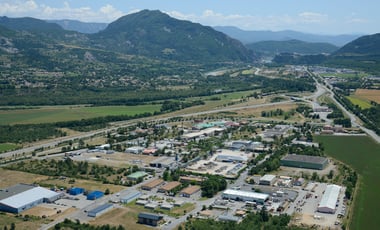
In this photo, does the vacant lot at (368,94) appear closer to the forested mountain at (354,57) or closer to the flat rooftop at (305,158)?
the flat rooftop at (305,158)

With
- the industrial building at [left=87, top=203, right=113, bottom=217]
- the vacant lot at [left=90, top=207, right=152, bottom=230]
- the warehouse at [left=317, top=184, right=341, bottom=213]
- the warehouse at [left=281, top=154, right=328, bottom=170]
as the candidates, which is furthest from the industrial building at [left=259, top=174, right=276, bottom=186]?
the industrial building at [left=87, top=203, right=113, bottom=217]

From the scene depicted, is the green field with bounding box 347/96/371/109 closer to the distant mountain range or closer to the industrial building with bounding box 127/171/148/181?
the industrial building with bounding box 127/171/148/181

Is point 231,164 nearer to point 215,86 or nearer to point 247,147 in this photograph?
point 247,147

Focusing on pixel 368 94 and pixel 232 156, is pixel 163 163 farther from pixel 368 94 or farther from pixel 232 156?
pixel 368 94

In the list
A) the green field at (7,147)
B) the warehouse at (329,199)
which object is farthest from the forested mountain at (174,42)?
the warehouse at (329,199)

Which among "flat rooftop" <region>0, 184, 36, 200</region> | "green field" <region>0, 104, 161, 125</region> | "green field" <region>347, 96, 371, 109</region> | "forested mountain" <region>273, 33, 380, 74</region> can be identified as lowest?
"flat rooftop" <region>0, 184, 36, 200</region>

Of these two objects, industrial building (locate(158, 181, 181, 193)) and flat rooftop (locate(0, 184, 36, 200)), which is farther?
industrial building (locate(158, 181, 181, 193))

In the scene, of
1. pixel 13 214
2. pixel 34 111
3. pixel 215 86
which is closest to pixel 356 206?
pixel 13 214

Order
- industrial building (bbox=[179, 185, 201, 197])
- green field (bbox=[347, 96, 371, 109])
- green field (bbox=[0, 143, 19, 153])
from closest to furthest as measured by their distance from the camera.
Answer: industrial building (bbox=[179, 185, 201, 197]) → green field (bbox=[0, 143, 19, 153]) → green field (bbox=[347, 96, 371, 109])
